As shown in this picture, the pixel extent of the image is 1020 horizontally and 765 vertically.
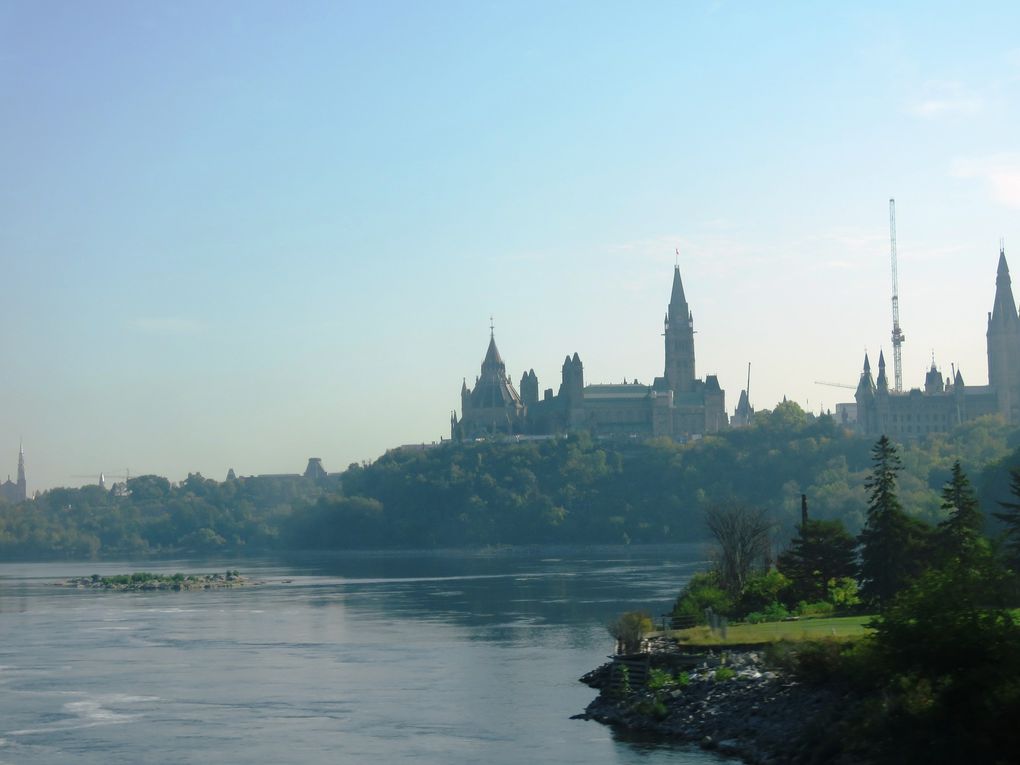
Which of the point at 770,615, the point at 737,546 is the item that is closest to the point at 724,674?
the point at 770,615

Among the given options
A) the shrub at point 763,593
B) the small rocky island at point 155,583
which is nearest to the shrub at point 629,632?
the shrub at point 763,593

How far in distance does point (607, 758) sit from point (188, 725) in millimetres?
15108

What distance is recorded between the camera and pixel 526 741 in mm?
47000

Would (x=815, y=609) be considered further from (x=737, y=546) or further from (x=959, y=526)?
(x=737, y=546)

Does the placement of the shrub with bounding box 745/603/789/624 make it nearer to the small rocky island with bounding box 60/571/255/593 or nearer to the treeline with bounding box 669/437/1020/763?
the treeline with bounding box 669/437/1020/763

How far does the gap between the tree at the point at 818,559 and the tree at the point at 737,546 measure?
14.1 ft

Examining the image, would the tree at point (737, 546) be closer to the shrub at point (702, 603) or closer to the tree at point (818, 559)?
the shrub at point (702, 603)

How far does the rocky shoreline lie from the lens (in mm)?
41875

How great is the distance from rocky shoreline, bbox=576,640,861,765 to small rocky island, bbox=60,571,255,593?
87961mm

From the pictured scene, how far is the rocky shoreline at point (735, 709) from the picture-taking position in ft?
137

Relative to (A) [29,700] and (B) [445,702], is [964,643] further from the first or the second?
(A) [29,700]

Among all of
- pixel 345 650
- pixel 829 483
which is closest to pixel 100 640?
pixel 345 650

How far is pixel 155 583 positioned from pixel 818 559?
8548cm

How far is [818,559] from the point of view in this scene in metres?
68.2
